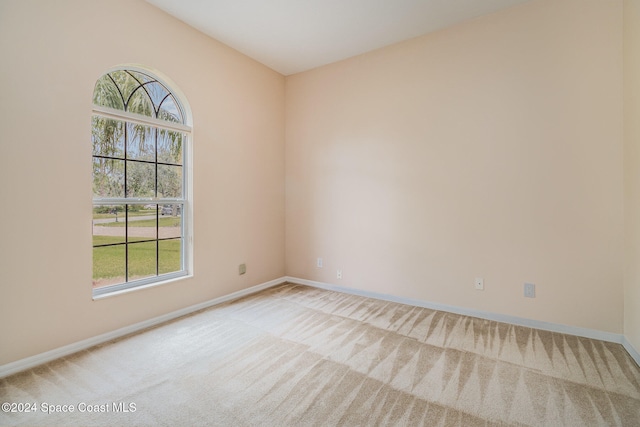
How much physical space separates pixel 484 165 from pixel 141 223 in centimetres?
345

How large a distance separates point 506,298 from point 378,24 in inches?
120

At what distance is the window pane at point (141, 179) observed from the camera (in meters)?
2.74

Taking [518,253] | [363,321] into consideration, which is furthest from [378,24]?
[363,321]

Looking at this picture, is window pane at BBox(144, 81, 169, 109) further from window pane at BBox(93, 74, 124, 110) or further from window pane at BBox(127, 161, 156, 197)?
window pane at BBox(127, 161, 156, 197)

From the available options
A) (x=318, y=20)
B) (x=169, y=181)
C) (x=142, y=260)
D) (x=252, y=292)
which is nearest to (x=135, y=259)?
(x=142, y=260)

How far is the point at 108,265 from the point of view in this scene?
8.49ft

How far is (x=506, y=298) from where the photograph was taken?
2865mm

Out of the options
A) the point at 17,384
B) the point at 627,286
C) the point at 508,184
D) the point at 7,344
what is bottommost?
the point at 17,384

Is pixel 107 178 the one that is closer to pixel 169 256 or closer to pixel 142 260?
pixel 142 260

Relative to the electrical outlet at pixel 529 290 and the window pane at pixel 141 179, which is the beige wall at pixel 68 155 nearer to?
the window pane at pixel 141 179

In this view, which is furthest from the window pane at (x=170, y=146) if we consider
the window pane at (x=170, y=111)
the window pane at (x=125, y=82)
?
the window pane at (x=125, y=82)

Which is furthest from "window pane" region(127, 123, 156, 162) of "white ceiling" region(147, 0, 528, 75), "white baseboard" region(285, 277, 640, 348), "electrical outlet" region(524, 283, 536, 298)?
"electrical outlet" region(524, 283, 536, 298)

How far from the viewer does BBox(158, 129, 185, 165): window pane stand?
9.77ft

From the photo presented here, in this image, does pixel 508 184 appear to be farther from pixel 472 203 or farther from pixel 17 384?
pixel 17 384
